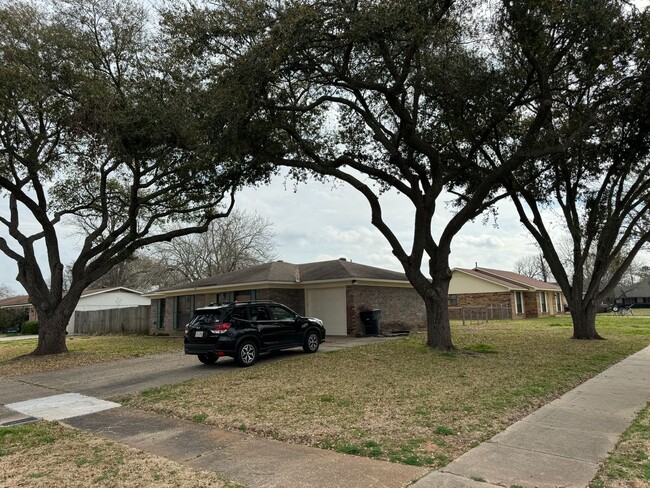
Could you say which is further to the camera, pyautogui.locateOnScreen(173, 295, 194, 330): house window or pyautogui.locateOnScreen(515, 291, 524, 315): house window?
pyautogui.locateOnScreen(515, 291, 524, 315): house window

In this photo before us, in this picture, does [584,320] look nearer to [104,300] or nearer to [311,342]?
[311,342]

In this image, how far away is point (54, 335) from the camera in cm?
1616

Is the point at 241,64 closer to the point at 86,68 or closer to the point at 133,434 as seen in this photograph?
the point at 86,68

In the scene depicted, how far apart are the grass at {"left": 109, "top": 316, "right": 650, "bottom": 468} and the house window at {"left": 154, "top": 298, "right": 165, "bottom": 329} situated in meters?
15.5

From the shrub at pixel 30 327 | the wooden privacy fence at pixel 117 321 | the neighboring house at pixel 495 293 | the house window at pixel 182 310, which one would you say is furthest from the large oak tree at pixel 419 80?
the shrub at pixel 30 327

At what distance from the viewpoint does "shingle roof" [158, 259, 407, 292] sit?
20.7m

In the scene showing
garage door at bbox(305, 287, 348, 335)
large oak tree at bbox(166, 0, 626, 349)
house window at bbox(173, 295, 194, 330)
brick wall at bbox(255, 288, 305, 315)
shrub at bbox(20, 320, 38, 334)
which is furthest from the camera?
shrub at bbox(20, 320, 38, 334)

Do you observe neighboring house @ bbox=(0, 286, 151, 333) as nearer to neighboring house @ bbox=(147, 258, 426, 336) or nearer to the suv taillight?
neighboring house @ bbox=(147, 258, 426, 336)

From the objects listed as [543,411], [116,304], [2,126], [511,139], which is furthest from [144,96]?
[116,304]

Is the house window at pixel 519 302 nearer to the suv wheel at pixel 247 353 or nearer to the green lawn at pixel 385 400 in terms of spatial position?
the green lawn at pixel 385 400

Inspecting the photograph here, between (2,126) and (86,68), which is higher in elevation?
(86,68)

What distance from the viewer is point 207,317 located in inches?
478

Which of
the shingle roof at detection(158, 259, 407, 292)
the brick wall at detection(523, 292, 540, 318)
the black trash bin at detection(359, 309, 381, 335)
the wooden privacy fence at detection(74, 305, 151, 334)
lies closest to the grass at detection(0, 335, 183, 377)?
the shingle roof at detection(158, 259, 407, 292)

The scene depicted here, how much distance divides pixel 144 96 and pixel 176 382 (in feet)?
28.4
